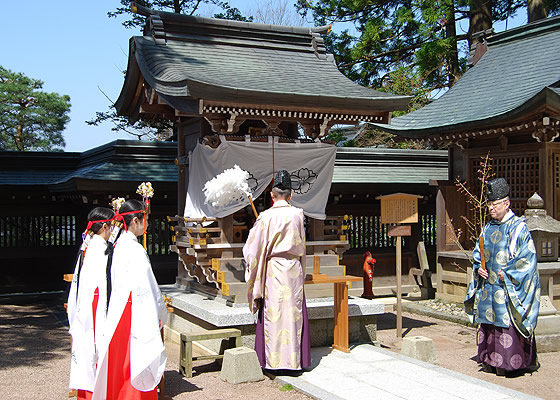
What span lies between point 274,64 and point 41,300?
6890 mm

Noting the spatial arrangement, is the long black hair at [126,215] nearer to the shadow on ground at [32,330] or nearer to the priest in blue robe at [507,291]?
the shadow on ground at [32,330]

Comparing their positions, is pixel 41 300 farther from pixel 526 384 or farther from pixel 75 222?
pixel 526 384

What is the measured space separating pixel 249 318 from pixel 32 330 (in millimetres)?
4184

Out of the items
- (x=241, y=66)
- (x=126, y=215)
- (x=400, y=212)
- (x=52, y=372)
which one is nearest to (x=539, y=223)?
(x=400, y=212)

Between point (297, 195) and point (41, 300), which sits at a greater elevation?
point (297, 195)

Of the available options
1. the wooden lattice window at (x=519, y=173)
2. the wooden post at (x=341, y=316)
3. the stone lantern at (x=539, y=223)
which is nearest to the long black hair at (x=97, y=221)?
the wooden post at (x=341, y=316)

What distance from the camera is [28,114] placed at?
2706 centimetres

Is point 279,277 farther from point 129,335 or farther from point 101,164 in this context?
point 101,164

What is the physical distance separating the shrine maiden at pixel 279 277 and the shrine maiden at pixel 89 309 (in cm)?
177

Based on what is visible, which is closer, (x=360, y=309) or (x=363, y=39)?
(x=360, y=309)

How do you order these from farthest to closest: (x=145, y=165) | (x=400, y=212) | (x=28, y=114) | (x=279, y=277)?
1. (x=28, y=114)
2. (x=145, y=165)
3. (x=400, y=212)
4. (x=279, y=277)

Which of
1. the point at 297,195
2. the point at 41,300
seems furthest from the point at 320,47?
the point at 41,300

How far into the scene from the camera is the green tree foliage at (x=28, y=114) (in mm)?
26141

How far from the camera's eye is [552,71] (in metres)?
10.9
